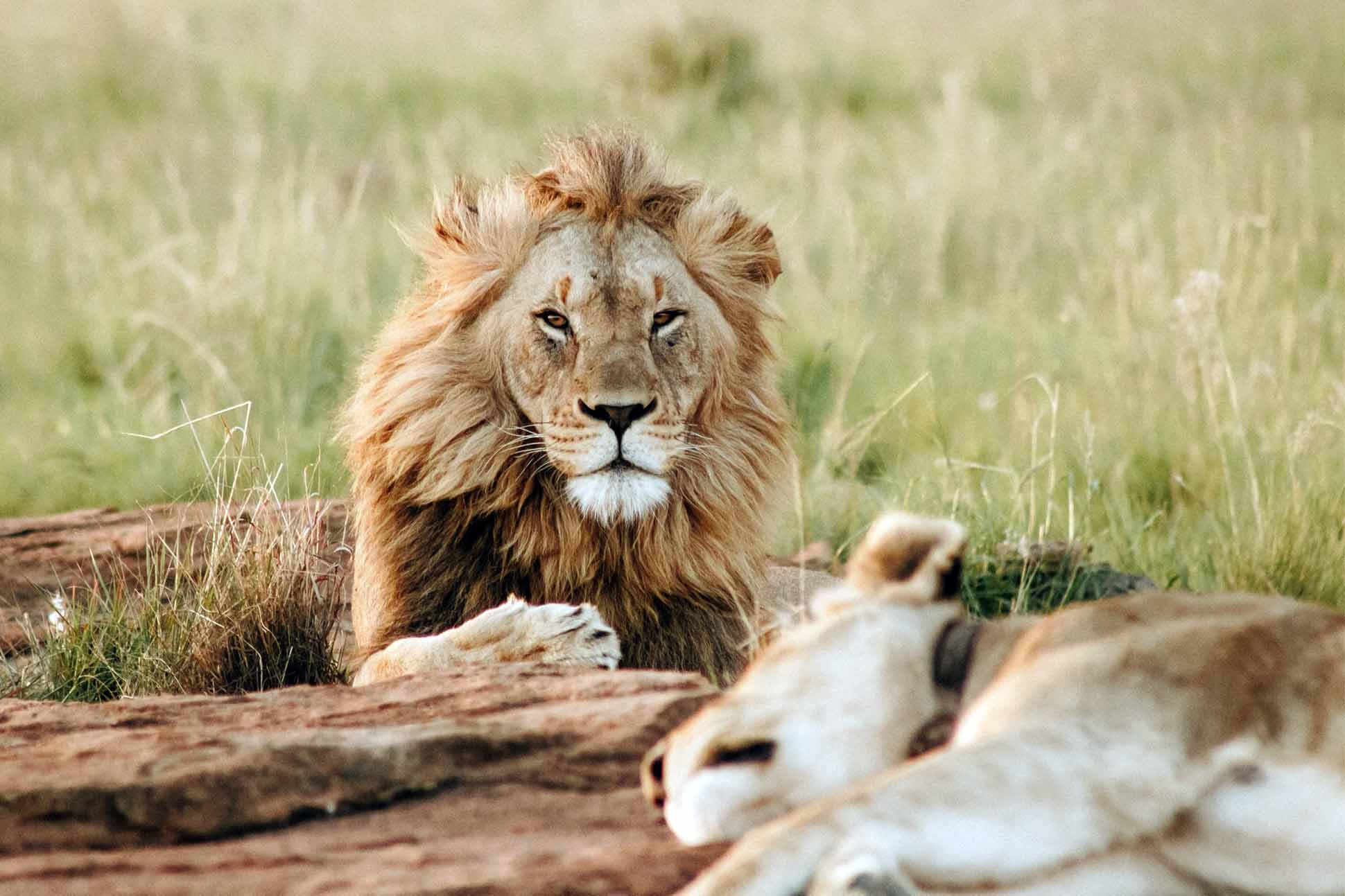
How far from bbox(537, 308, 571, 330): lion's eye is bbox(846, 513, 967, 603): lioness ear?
5.50 ft

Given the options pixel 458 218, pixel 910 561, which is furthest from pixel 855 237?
pixel 910 561

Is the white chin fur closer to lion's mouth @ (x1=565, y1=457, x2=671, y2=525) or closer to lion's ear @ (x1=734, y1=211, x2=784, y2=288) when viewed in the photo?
lion's mouth @ (x1=565, y1=457, x2=671, y2=525)

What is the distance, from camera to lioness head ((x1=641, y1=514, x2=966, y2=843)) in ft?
7.00

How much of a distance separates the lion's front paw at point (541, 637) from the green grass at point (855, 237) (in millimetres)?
948

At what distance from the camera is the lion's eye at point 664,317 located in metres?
3.94

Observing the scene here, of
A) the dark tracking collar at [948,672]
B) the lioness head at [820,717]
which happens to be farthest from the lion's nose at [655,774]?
the dark tracking collar at [948,672]

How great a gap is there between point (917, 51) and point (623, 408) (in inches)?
515

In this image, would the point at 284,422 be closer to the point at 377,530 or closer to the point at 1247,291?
the point at 377,530

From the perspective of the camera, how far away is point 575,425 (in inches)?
148

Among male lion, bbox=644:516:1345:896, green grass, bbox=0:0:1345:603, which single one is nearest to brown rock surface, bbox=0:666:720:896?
male lion, bbox=644:516:1345:896

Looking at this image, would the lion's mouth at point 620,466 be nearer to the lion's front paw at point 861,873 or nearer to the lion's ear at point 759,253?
the lion's ear at point 759,253

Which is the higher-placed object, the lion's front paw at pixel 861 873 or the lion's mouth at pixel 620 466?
the lion's mouth at pixel 620 466

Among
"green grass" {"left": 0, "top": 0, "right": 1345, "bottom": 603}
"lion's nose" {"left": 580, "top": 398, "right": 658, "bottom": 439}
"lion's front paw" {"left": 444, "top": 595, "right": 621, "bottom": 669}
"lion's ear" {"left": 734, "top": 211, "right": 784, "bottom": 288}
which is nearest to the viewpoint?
"lion's front paw" {"left": 444, "top": 595, "right": 621, "bottom": 669}

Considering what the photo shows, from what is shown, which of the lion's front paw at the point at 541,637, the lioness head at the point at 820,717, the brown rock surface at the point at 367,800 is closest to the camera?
the lioness head at the point at 820,717
